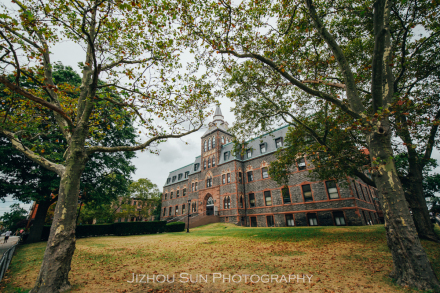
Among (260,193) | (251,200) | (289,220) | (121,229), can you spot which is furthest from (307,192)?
(121,229)

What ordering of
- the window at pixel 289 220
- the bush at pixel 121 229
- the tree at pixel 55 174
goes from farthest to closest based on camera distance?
the window at pixel 289 220 → the bush at pixel 121 229 → the tree at pixel 55 174

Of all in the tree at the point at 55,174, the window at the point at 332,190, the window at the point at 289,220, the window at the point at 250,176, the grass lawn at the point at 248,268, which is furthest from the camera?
the window at the point at 250,176

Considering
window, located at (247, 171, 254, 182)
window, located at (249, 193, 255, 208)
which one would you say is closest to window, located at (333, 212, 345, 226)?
window, located at (249, 193, 255, 208)

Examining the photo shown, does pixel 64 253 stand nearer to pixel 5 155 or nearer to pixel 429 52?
pixel 5 155

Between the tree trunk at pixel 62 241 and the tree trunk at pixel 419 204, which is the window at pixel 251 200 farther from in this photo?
the tree trunk at pixel 62 241

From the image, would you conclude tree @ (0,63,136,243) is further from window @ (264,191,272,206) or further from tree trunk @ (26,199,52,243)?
window @ (264,191,272,206)

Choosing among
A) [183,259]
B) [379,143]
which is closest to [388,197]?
[379,143]

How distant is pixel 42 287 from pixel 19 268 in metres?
5.05

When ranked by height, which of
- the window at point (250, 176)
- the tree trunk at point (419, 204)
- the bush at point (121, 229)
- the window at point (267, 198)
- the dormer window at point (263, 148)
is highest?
the dormer window at point (263, 148)

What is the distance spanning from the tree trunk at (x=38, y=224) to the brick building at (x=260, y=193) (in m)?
14.1

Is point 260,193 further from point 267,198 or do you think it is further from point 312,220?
point 312,220

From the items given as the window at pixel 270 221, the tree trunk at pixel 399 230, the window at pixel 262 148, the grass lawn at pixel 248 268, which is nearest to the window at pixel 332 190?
the window at pixel 270 221

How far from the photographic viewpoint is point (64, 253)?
4961 mm

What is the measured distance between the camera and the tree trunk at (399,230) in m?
4.47
